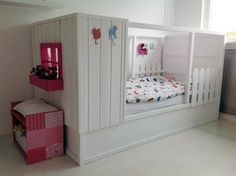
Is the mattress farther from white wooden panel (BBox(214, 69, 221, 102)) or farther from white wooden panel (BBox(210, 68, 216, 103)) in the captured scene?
white wooden panel (BBox(214, 69, 221, 102))

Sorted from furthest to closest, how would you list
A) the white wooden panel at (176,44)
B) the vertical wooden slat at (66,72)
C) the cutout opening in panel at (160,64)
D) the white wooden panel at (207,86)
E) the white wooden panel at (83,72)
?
the white wooden panel at (176,44) < the white wooden panel at (207,86) < the cutout opening in panel at (160,64) < the vertical wooden slat at (66,72) < the white wooden panel at (83,72)

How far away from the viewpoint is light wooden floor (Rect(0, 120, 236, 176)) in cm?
187

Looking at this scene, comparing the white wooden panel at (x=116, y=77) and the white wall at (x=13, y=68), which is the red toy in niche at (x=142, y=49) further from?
the white wall at (x=13, y=68)

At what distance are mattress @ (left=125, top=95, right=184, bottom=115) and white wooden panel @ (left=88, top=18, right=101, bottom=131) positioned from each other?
388 mm

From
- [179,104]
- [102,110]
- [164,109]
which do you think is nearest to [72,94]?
[102,110]

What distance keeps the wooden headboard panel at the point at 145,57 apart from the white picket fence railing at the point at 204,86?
0.74 meters

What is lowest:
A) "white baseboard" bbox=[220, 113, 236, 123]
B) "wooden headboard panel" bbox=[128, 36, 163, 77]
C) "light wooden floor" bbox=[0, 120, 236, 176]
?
"light wooden floor" bbox=[0, 120, 236, 176]

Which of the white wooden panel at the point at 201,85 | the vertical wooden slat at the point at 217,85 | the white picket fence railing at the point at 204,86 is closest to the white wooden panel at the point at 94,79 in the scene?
the white picket fence railing at the point at 204,86

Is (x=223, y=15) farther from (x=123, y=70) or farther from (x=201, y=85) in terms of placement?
(x=123, y=70)

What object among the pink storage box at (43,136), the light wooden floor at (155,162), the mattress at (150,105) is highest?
the mattress at (150,105)

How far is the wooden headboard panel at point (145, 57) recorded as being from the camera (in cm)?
326

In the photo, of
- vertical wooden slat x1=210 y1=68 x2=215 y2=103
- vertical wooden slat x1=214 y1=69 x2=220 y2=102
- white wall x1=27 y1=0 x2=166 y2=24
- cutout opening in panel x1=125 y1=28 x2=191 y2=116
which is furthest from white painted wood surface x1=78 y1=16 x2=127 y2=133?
vertical wooden slat x1=214 y1=69 x2=220 y2=102

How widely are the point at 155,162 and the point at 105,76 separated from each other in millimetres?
867

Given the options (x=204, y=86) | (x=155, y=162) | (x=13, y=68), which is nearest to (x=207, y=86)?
(x=204, y=86)
